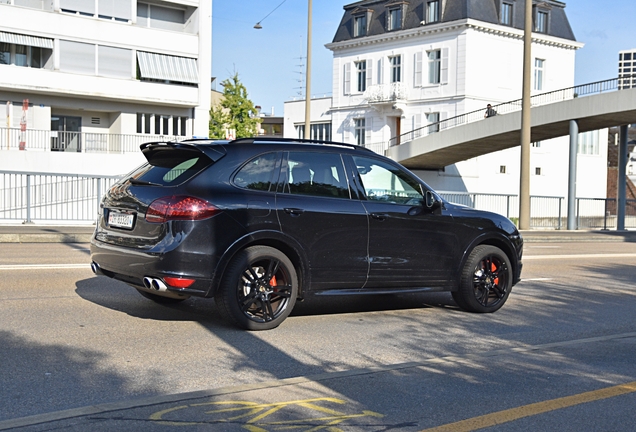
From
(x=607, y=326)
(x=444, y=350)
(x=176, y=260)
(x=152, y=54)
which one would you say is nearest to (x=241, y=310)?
(x=176, y=260)

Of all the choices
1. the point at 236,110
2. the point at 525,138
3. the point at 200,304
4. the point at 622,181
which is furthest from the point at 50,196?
the point at 236,110

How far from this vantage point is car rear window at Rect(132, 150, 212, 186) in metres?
7.18

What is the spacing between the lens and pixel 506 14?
5406 centimetres

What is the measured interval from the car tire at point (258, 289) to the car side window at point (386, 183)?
1300mm

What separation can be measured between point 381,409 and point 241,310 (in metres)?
2.46

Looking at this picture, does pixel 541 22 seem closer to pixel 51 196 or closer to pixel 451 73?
pixel 451 73

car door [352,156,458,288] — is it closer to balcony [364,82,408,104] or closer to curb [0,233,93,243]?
curb [0,233,93,243]

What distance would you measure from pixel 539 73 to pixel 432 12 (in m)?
9.10

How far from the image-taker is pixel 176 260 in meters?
6.82

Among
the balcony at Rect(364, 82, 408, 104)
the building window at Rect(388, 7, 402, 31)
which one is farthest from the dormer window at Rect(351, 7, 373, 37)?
the balcony at Rect(364, 82, 408, 104)

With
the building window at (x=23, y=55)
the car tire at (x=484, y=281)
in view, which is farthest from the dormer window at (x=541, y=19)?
the car tire at (x=484, y=281)

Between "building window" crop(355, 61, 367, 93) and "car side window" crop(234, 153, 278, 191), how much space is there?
5167 cm

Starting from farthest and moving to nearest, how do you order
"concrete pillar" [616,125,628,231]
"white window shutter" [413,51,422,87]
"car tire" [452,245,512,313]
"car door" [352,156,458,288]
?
"white window shutter" [413,51,422,87]
"concrete pillar" [616,125,628,231]
"car tire" [452,245,512,313]
"car door" [352,156,458,288]

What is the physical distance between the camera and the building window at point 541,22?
55766 millimetres
